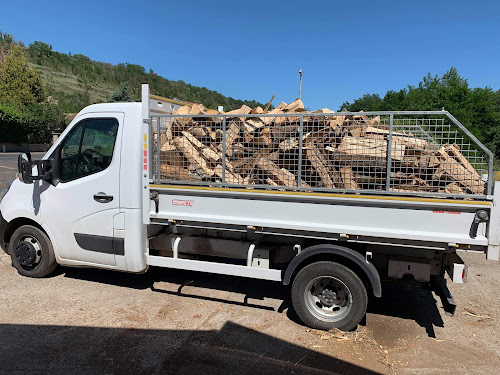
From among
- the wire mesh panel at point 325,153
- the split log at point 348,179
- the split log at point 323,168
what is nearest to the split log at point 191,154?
the wire mesh panel at point 325,153

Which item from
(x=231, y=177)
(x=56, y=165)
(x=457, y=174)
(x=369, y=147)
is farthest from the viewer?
(x=56, y=165)

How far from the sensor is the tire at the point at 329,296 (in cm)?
388

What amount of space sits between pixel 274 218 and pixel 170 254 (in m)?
1.71

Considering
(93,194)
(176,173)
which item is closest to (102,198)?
(93,194)

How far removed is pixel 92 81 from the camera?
8044 cm

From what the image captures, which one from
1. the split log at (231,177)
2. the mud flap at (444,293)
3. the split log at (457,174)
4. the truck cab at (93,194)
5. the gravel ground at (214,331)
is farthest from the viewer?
the truck cab at (93,194)

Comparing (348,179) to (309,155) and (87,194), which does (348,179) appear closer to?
(309,155)

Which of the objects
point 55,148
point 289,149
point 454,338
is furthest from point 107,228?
point 454,338

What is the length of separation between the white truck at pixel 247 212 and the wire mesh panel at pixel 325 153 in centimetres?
2

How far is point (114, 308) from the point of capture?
4590mm

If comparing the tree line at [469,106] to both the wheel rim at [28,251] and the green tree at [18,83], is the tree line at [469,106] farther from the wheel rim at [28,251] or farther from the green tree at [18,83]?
the green tree at [18,83]

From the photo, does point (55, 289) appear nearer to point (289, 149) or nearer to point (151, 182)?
point (151, 182)

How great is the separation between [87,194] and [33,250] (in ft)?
4.33

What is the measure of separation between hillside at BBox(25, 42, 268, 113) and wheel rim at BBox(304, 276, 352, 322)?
62.9 metres
